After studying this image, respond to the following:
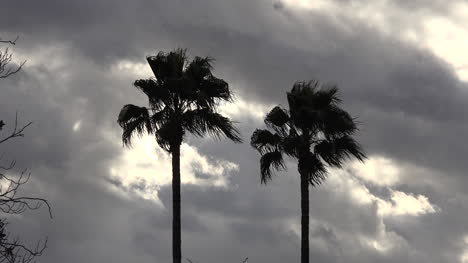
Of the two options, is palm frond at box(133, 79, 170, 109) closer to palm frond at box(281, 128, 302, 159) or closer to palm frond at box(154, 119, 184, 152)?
palm frond at box(154, 119, 184, 152)

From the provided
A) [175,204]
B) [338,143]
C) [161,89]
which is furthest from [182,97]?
[338,143]

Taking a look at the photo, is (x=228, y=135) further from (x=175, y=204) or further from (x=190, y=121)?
(x=175, y=204)

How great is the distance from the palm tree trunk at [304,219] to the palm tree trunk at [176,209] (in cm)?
530

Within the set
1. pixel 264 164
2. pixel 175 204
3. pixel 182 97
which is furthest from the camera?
pixel 264 164

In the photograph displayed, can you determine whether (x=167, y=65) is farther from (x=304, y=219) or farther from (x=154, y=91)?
(x=304, y=219)

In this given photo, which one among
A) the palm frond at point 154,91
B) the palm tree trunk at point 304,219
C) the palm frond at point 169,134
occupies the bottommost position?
the palm tree trunk at point 304,219

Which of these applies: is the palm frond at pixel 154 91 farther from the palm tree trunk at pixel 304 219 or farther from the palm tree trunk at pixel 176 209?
the palm tree trunk at pixel 304 219

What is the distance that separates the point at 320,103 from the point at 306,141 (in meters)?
2.02

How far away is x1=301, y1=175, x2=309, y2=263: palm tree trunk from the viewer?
31672mm

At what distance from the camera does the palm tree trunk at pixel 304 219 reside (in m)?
31.7

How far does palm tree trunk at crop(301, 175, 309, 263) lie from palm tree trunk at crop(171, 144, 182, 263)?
5.30 metres

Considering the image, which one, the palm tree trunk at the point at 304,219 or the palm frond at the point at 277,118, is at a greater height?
the palm frond at the point at 277,118

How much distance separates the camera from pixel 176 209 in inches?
1203

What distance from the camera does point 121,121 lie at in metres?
33.3
